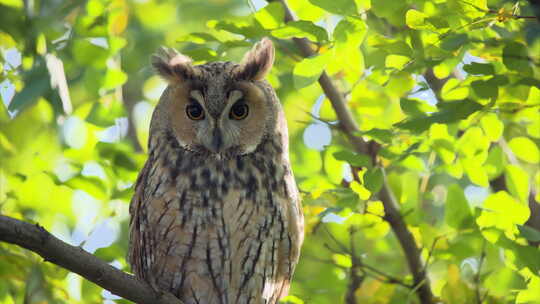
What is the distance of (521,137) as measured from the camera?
9.25 feet

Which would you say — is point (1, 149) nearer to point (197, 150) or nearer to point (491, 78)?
point (197, 150)

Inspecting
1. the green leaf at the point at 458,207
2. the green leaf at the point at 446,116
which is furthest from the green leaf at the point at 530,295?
the green leaf at the point at 446,116

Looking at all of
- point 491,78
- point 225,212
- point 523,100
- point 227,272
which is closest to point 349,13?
point 491,78

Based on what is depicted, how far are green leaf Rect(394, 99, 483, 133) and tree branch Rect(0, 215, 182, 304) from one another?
96 centimetres

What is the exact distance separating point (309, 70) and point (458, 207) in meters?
0.82

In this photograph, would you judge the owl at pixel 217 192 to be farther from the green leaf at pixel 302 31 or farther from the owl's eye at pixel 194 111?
the green leaf at pixel 302 31

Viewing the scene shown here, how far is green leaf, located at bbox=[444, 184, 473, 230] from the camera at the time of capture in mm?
2600

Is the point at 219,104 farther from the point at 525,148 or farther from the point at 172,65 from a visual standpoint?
the point at 525,148

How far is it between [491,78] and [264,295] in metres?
1.26

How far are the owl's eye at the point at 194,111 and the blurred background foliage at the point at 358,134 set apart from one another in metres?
0.19

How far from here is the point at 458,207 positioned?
2.61m

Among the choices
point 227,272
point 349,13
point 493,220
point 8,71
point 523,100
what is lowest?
point 493,220

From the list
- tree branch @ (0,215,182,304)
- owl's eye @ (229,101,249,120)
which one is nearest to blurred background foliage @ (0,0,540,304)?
owl's eye @ (229,101,249,120)

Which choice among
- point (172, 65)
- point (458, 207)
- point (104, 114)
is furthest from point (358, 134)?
point (104, 114)
